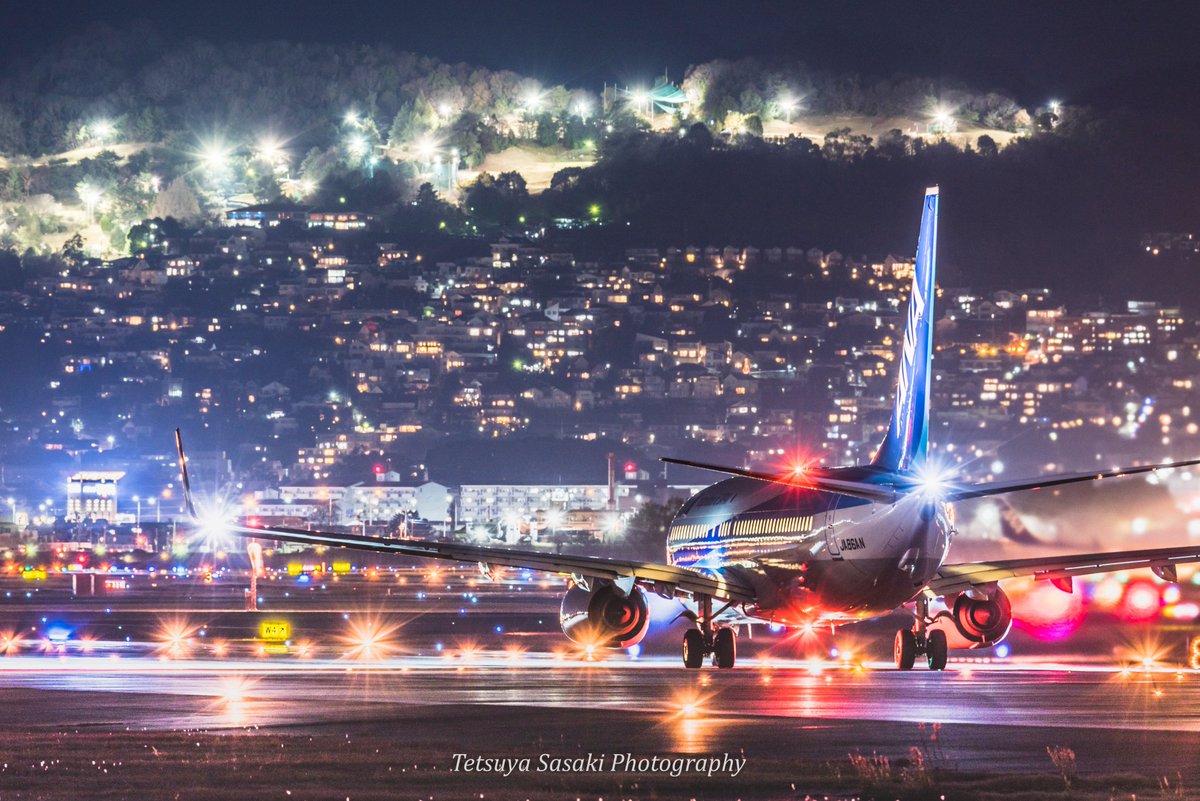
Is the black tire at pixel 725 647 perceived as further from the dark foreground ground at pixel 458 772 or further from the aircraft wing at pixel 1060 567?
the dark foreground ground at pixel 458 772

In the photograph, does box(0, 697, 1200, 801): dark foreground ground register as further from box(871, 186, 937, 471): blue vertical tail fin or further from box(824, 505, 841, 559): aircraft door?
box(871, 186, 937, 471): blue vertical tail fin

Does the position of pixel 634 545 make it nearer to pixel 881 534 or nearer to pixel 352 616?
pixel 352 616

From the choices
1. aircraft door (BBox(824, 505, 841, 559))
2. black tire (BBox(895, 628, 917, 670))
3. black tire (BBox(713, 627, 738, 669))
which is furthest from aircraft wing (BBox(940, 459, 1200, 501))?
black tire (BBox(713, 627, 738, 669))

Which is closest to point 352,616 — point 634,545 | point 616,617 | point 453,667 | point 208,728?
point 453,667


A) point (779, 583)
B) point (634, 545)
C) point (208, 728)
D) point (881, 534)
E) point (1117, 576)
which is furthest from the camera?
point (634, 545)

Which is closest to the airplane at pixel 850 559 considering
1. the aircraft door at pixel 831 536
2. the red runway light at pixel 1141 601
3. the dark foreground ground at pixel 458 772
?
the aircraft door at pixel 831 536

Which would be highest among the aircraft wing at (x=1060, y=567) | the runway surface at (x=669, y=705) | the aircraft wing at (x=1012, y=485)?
the aircraft wing at (x=1012, y=485)

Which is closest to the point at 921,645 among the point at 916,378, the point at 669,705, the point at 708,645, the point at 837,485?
the point at 708,645
